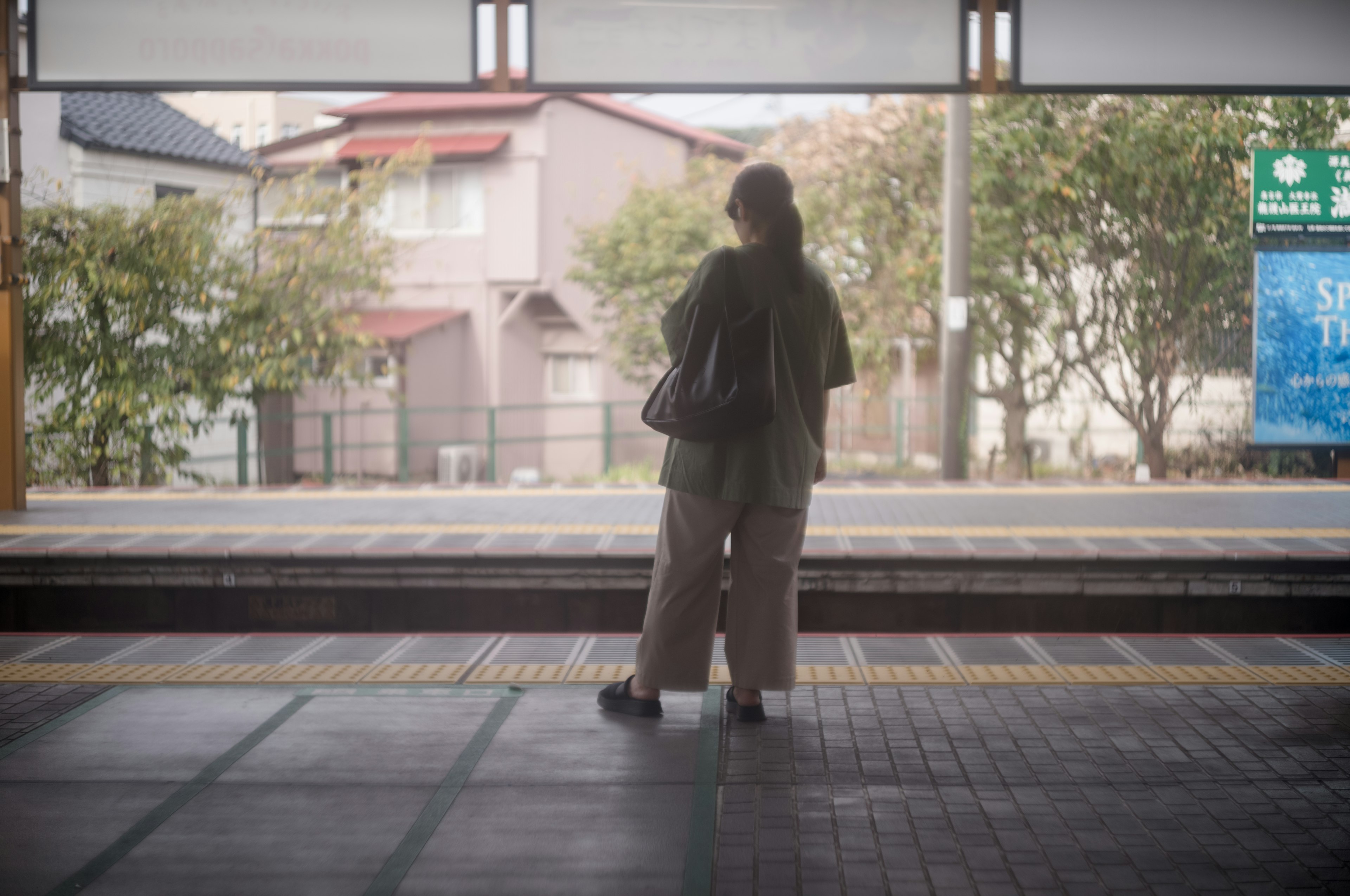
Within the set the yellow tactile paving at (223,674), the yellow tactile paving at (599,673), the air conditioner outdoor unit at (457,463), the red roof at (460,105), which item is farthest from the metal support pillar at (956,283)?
the air conditioner outdoor unit at (457,463)

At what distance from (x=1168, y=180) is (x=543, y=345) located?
1250cm

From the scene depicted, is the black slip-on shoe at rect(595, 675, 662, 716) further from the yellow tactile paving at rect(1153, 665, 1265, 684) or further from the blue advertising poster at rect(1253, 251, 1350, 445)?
the blue advertising poster at rect(1253, 251, 1350, 445)

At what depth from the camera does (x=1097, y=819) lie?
9.61ft

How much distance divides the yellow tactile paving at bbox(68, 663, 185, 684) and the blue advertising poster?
761 centimetres

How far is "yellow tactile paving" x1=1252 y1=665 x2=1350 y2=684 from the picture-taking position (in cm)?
416

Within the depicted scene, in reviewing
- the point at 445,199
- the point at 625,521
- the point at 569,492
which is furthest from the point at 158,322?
the point at 445,199

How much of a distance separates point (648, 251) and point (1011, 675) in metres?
13.0

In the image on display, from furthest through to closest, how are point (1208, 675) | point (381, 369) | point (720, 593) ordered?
point (381, 369)
point (1208, 675)
point (720, 593)

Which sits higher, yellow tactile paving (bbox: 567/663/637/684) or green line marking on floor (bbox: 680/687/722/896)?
yellow tactile paving (bbox: 567/663/637/684)

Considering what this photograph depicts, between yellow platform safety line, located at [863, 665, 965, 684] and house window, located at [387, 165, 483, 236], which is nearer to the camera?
yellow platform safety line, located at [863, 665, 965, 684]

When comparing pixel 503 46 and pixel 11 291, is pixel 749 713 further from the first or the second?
pixel 11 291

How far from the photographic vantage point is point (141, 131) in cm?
1892

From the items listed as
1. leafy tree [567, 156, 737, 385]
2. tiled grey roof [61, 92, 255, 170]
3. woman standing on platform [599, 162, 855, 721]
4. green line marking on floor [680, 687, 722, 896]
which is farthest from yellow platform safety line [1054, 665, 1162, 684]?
tiled grey roof [61, 92, 255, 170]

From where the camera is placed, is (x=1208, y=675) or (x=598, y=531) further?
(x=598, y=531)
